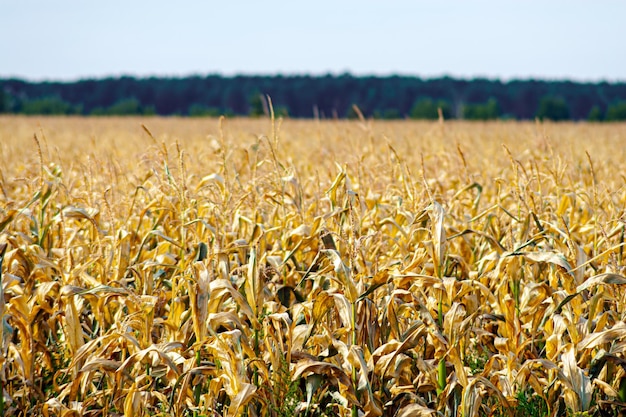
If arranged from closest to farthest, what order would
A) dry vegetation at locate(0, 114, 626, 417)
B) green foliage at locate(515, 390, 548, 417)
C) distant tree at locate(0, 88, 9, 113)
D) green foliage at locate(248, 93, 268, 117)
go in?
dry vegetation at locate(0, 114, 626, 417) < green foliage at locate(515, 390, 548, 417) < green foliage at locate(248, 93, 268, 117) < distant tree at locate(0, 88, 9, 113)

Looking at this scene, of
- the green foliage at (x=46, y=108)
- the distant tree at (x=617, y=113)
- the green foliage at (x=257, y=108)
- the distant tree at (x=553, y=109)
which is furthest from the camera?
the distant tree at (x=553, y=109)

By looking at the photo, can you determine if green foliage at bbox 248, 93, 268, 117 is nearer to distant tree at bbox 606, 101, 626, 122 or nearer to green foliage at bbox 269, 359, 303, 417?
green foliage at bbox 269, 359, 303, 417

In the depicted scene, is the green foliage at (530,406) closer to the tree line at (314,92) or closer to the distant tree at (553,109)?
the distant tree at (553,109)

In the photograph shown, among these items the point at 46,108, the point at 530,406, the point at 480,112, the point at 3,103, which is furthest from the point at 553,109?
the point at 530,406

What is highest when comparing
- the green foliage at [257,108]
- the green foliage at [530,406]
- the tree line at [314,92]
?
the tree line at [314,92]

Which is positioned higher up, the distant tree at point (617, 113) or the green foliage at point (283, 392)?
the distant tree at point (617, 113)

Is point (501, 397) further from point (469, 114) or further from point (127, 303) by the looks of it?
point (469, 114)

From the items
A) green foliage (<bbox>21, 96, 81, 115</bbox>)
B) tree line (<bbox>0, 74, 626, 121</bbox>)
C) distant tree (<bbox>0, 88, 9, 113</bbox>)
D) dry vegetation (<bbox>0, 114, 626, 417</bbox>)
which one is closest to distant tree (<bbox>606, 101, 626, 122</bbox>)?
tree line (<bbox>0, 74, 626, 121</bbox>)

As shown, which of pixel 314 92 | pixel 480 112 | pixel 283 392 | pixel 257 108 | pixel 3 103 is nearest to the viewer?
pixel 283 392

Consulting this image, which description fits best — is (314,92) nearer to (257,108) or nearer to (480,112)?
(480,112)

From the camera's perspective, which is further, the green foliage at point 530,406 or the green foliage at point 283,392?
the green foliage at point 530,406

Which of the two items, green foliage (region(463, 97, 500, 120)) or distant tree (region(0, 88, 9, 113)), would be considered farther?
distant tree (region(0, 88, 9, 113))

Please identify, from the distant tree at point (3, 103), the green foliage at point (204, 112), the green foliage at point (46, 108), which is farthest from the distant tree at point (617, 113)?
the distant tree at point (3, 103)

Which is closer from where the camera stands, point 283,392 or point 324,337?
point 283,392
